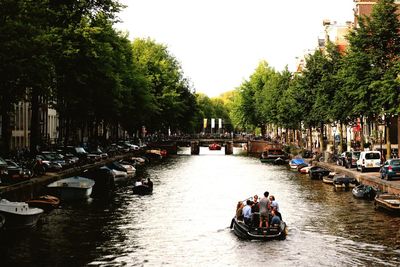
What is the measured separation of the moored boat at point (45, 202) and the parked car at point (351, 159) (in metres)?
37.2

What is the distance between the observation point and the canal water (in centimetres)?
3312

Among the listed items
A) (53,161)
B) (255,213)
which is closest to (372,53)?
(53,161)

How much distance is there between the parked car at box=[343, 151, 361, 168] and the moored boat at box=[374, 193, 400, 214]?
27559 millimetres

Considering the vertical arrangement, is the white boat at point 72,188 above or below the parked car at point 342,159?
below

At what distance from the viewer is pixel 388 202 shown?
4709 cm

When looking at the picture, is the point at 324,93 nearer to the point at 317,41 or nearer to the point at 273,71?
the point at 317,41

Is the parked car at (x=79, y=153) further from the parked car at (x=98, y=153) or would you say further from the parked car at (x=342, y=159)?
the parked car at (x=342, y=159)

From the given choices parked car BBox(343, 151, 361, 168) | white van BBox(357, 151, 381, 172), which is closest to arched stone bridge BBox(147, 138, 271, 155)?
parked car BBox(343, 151, 361, 168)

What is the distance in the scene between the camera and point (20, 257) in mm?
33094

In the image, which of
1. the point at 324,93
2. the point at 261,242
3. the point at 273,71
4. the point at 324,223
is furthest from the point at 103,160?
the point at 273,71

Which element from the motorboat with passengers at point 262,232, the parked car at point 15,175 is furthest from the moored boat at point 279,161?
the motorboat with passengers at point 262,232

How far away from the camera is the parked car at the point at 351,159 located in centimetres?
7721

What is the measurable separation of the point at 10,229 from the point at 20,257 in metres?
7.47

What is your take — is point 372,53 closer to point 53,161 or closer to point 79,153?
point 53,161
